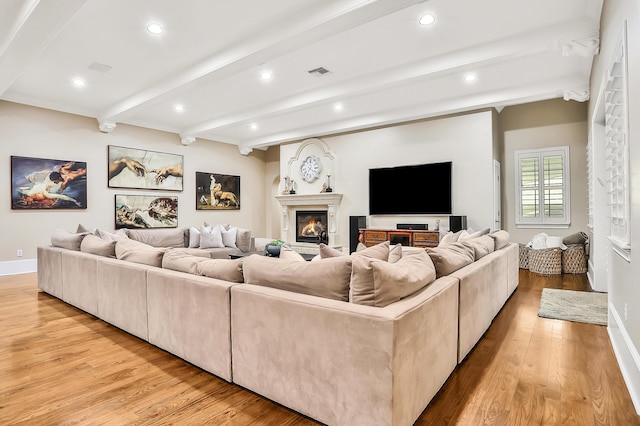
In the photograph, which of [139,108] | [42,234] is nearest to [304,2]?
[139,108]

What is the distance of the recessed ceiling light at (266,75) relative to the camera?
16.7 ft

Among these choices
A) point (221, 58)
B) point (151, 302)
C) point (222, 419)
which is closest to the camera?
point (222, 419)

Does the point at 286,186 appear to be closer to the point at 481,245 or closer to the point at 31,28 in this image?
the point at 31,28

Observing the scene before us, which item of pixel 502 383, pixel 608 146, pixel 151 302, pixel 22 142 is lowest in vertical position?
pixel 502 383

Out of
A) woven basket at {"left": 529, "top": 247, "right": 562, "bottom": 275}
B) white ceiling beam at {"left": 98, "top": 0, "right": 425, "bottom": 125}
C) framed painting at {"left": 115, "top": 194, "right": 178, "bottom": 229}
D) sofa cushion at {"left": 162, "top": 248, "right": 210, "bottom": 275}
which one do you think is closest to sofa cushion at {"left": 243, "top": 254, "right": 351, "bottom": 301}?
sofa cushion at {"left": 162, "top": 248, "right": 210, "bottom": 275}

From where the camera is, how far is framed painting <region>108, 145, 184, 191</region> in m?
7.25

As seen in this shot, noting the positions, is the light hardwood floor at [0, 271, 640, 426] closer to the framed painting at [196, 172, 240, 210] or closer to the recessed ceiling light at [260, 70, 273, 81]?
the recessed ceiling light at [260, 70, 273, 81]

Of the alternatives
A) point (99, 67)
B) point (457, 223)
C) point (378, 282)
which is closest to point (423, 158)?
point (457, 223)

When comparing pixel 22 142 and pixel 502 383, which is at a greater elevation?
pixel 22 142

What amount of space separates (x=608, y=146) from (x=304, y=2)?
9.69 feet

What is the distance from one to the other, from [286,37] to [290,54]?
0.85 metres

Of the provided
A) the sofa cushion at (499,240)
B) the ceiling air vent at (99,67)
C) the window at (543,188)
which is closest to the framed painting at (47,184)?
the ceiling air vent at (99,67)

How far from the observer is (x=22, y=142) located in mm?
6055

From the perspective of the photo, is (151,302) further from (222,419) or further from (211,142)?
(211,142)
